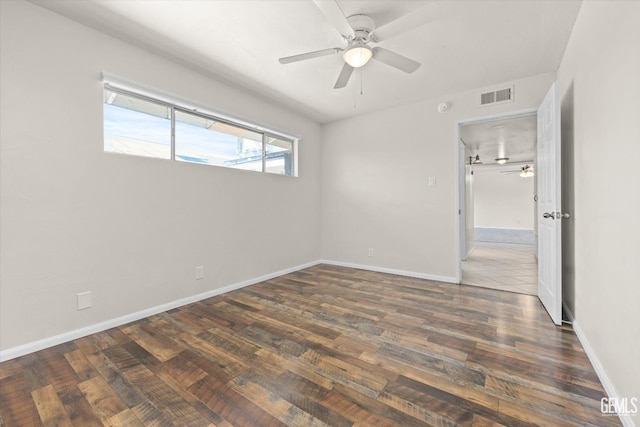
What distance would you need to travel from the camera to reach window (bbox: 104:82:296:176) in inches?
94.3

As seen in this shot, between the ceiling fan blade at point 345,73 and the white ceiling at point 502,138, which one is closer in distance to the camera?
the ceiling fan blade at point 345,73

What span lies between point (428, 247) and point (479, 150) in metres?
4.48

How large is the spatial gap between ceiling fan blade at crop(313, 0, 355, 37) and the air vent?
7.44 ft

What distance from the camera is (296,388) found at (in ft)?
4.95

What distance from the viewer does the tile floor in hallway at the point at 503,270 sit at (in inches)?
138

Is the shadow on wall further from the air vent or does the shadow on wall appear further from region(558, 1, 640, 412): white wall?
the air vent

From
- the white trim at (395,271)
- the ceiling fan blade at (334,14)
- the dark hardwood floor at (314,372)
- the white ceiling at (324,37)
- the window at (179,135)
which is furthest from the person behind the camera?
the white trim at (395,271)

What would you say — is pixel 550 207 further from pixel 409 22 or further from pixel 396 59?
pixel 409 22

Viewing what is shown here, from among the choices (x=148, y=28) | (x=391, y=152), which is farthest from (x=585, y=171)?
(x=148, y=28)

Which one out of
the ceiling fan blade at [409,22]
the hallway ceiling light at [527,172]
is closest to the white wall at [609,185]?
the ceiling fan blade at [409,22]

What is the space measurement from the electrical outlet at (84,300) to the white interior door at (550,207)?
393 cm

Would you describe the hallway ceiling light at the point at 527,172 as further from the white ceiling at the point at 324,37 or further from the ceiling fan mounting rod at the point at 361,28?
the ceiling fan mounting rod at the point at 361,28

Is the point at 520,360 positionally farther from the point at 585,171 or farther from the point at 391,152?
the point at 391,152

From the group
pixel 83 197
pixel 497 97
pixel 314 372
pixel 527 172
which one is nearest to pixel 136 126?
pixel 83 197
